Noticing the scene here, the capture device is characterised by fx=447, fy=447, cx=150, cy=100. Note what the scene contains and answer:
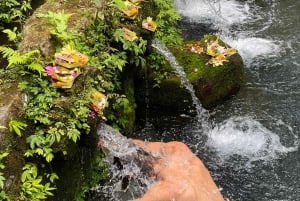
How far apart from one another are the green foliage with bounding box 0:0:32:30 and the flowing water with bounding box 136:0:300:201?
A: 9.58 feet

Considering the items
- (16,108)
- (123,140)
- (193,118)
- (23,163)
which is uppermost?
(16,108)

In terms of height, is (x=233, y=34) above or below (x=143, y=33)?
below

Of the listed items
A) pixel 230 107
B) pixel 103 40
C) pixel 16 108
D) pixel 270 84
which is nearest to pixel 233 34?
pixel 270 84

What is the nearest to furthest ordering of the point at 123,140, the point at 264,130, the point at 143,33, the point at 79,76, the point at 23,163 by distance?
the point at 23,163, the point at 79,76, the point at 123,140, the point at 143,33, the point at 264,130

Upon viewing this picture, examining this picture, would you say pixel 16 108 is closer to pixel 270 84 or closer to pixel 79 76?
pixel 79 76

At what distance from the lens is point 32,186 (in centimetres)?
456

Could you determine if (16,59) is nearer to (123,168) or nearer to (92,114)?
(92,114)

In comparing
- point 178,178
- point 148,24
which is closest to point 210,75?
point 148,24

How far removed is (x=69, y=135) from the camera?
15.9 feet

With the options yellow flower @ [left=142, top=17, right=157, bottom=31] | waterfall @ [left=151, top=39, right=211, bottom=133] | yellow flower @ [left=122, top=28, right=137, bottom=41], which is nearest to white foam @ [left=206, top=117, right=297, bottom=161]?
waterfall @ [left=151, top=39, right=211, bottom=133]

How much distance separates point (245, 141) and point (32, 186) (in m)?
4.69

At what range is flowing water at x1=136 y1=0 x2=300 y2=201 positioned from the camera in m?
7.44

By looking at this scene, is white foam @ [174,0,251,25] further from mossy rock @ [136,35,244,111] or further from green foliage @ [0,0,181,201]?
green foliage @ [0,0,181,201]

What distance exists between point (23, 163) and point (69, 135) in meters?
0.56
